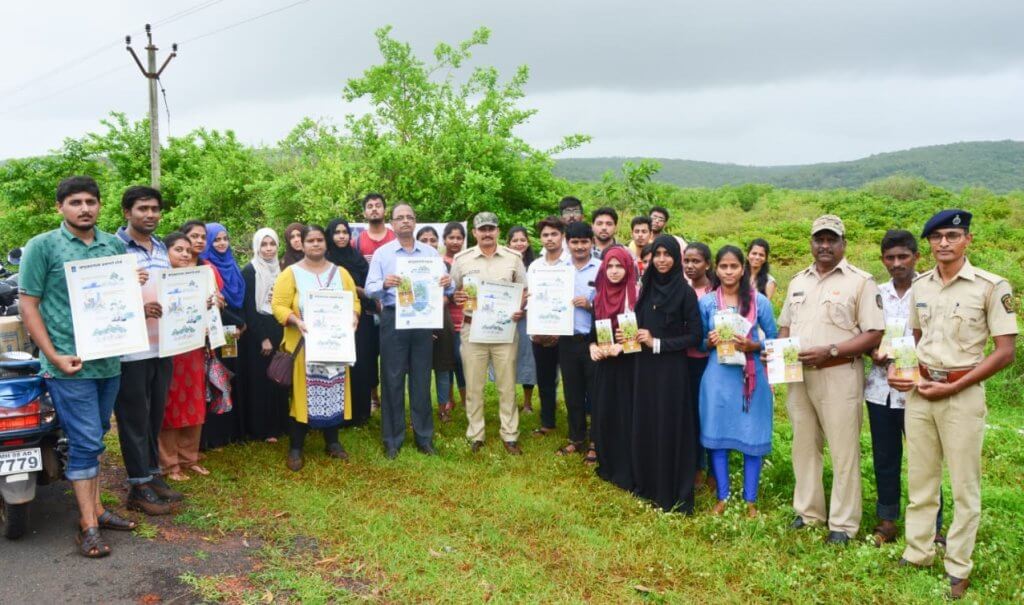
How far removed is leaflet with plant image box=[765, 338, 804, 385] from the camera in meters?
4.20

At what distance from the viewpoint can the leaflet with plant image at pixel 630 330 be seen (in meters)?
5.05

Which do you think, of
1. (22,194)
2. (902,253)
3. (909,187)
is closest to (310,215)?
(902,253)

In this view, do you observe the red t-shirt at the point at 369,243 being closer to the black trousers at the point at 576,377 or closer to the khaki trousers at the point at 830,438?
the black trousers at the point at 576,377

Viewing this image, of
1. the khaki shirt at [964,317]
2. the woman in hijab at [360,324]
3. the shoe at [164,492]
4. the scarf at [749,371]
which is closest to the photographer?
the khaki shirt at [964,317]

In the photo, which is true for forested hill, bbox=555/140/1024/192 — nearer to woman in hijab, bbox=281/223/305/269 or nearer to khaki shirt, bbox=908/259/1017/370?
woman in hijab, bbox=281/223/305/269

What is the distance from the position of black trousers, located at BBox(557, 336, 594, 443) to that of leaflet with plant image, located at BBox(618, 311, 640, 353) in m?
0.97

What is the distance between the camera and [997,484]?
5723 mm

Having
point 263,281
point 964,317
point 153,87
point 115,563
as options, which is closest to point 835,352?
point 964,317

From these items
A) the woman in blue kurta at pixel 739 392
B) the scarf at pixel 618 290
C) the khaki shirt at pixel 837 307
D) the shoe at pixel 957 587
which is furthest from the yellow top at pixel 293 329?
the shoe at pixel 957 587

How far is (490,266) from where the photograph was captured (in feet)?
20.2

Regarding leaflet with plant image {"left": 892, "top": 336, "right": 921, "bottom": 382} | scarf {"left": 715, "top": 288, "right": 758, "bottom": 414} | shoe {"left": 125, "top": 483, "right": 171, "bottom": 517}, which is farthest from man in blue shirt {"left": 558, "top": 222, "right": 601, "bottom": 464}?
shoe {"left": 125, "top": 483, "right": 171, "bottom": 517}

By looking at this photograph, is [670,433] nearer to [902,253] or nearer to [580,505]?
[580,505]

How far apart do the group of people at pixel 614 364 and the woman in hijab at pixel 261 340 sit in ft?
0.06

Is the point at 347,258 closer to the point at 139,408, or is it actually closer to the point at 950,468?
the point at 139,408
